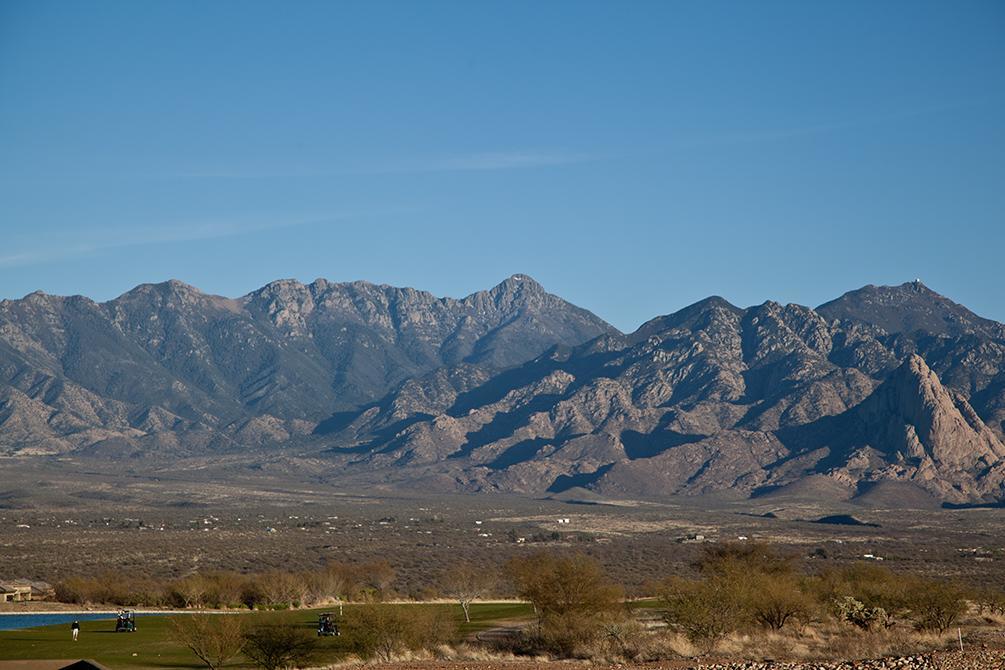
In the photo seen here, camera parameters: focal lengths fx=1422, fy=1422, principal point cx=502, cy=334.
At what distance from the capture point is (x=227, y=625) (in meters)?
46.0

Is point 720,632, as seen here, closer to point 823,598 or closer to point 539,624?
point 539,624

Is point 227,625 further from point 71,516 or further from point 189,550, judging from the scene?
point 71,516

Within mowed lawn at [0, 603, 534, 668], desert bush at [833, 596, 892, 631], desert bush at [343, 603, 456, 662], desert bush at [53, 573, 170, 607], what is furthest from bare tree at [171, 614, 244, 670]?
desert bush at [53, 573, 170, 607]

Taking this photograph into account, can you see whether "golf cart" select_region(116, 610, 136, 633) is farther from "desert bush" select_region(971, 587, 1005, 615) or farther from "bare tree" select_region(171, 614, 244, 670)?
"desert bush" select_region(971, 587, 1005, 615)

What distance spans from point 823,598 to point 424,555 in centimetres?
4660

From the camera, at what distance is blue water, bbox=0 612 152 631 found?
60.2 metres

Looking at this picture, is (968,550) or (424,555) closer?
(424,555)

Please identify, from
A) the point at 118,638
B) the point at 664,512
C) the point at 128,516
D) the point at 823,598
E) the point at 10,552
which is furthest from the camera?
the point at 664,512

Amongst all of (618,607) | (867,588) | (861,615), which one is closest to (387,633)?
(618,607)

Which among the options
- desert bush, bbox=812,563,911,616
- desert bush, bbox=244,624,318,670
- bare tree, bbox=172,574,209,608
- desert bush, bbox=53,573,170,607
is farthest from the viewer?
desert bush, bbox=53,573,170,607

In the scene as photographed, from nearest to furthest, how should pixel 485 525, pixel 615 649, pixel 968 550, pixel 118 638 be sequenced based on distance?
pixel 615 649, pixel 118 638, pixel 968 550, pixel 485 525

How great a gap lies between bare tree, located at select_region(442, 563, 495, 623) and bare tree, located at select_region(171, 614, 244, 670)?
2282 centimetres

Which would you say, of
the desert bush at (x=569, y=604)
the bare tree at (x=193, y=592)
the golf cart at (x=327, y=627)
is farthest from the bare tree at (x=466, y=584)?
the golf cart at (x=327, y=627)

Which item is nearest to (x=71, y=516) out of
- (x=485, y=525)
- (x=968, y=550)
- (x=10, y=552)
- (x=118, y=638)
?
Result: (x=485, y=525)
